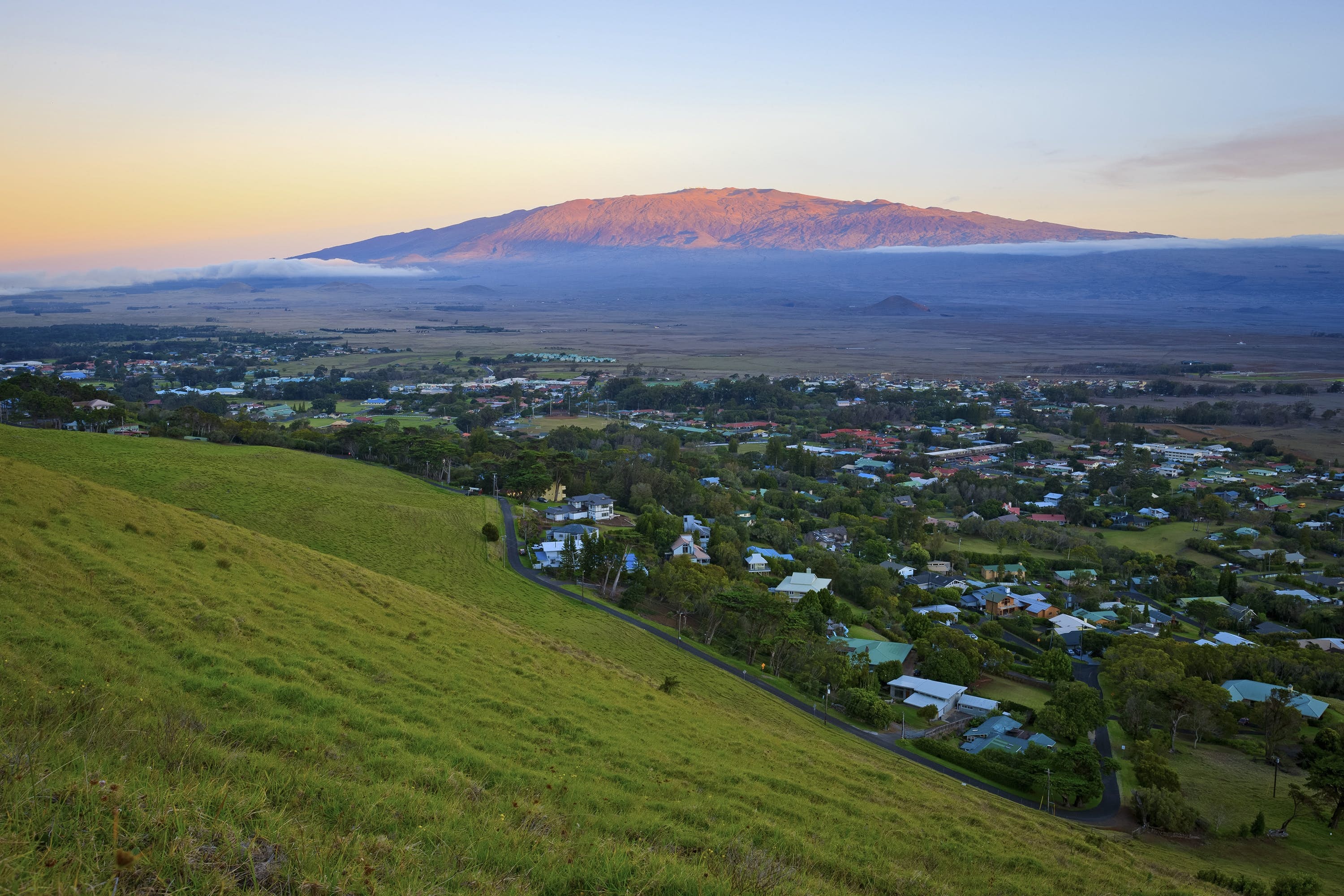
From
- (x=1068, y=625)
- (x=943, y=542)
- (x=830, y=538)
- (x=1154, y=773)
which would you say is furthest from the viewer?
(x=943, y=542)

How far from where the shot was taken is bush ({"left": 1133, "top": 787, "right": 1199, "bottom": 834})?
14.2 metres

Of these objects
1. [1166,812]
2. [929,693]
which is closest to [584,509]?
[929,693]

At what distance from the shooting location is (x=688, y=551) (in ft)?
99.2

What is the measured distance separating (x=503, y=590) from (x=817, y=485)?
30577 millimetres

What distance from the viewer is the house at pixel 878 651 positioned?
21.7 metres

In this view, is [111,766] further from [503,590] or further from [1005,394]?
[1005,394]

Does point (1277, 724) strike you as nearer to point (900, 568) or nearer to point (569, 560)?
point (900, 568)

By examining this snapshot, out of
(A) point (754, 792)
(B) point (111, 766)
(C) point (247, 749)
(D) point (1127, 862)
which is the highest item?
(B) point (111, 766)

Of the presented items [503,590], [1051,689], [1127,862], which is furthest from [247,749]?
[1051,689]

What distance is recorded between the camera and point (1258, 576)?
112ft

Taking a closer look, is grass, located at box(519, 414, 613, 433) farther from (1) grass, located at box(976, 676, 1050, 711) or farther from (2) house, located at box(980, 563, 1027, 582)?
(1) grass, located at box(976, 676, 1050, 711)

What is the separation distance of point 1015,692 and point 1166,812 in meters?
7.79

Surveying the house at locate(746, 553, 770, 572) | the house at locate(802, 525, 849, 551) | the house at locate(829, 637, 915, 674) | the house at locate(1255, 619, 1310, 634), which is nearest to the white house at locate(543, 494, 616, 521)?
the house at locate(746, 553, 770, 572)

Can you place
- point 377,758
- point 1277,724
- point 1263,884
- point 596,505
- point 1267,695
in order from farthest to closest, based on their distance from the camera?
point 596,505 → point 1267,695 → point 1277,724 → point 1263,884 → point 377,758
